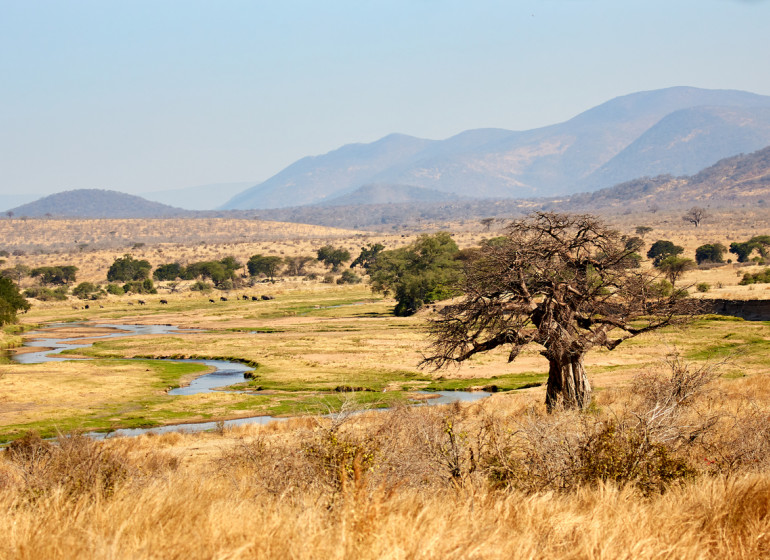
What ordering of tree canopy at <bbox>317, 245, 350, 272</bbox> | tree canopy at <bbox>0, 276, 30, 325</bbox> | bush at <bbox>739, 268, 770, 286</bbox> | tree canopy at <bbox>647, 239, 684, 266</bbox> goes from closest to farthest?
tree canopy at <bbox>0, 276, 30, 325</bbox>, bush at <bbox>739, 268, 770, 286</bbox>, tree canopy at <bbox>647, 239, 684, 266</bbox>, tree canopy at <bbox>317, 245, 350, 272</bbox>

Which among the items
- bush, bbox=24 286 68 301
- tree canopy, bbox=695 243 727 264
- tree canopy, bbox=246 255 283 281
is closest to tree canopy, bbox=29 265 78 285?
bush, bbox=24 286 68 301

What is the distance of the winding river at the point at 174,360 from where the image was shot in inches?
1364

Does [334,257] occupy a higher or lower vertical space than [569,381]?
higher

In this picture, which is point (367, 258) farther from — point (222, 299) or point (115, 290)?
point (115, 290)

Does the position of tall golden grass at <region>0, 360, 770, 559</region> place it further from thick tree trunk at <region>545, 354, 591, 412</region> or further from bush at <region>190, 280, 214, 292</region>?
bush at <region>190, 280, 214, 292</region>

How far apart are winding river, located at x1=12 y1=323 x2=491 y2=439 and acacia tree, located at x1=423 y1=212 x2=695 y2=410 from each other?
3.04m

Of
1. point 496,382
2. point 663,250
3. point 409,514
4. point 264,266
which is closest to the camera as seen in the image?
point 409,514

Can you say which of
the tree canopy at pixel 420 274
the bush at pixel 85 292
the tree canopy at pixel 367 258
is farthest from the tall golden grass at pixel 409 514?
the tree canopy at pixel 367 258

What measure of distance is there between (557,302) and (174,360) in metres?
42.4

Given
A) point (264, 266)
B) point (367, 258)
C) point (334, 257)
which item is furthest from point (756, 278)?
point (264, 266)

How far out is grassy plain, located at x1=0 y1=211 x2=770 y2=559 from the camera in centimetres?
551

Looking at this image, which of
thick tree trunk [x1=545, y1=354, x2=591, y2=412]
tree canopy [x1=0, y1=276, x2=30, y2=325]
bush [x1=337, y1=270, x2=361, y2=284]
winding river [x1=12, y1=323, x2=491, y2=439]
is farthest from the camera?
bush [x1=337, y1=270, x2=361, y2=284]

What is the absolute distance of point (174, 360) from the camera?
5819cm

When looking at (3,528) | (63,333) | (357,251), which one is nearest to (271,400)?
(3,528)
